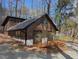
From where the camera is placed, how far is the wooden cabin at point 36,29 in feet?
5.96

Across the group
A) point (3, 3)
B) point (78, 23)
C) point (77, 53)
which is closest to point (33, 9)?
point (3, 3)

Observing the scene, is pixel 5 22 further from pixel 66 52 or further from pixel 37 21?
pixel 66 52

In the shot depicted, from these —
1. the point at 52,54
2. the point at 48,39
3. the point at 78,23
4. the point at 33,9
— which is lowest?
the point at 52,54

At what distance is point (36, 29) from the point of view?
6.14 ft

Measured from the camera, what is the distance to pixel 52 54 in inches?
75.9

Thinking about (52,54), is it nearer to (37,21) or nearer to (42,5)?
(37,21)

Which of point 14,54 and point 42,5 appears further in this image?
point 42,5

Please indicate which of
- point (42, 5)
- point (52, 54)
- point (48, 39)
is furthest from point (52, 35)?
point (42, 5)

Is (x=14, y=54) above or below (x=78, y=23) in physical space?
below

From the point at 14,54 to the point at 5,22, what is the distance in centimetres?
32

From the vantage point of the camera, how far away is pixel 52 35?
194cm

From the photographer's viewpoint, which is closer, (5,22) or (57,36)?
(5,22)

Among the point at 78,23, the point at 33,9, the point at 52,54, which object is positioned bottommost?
the point at 52,54

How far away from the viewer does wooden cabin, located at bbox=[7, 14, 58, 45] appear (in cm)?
182
